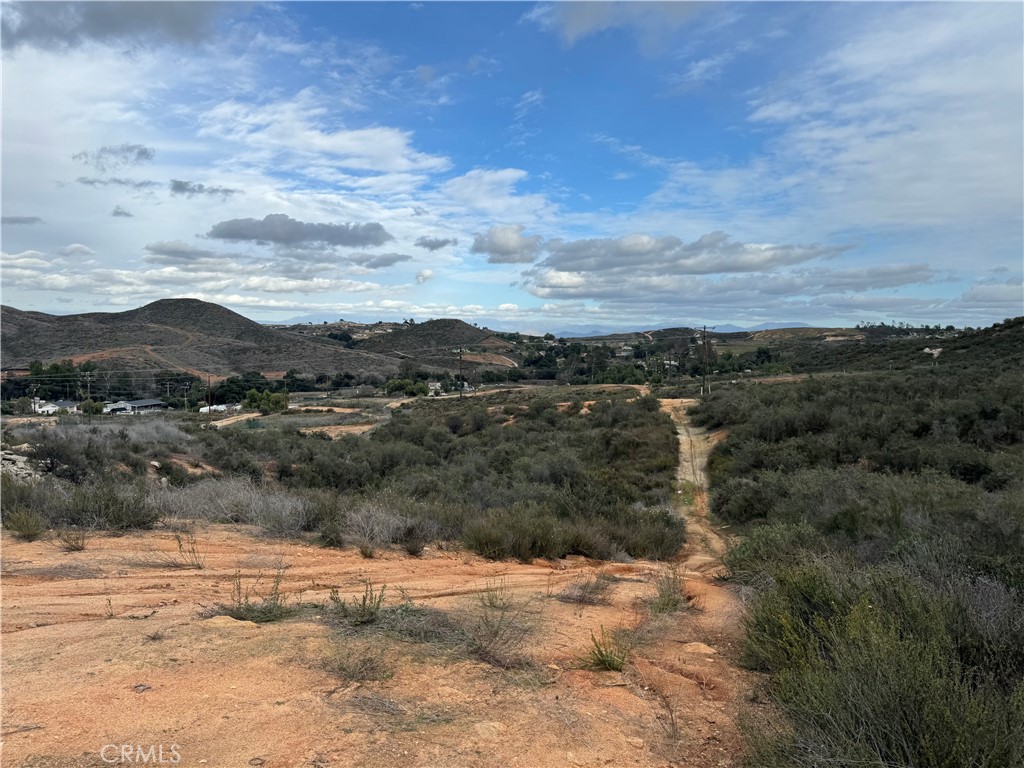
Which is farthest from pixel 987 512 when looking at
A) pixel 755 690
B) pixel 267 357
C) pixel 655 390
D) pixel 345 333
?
pixel 345 333

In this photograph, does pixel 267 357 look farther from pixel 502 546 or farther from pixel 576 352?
pixel 502 546

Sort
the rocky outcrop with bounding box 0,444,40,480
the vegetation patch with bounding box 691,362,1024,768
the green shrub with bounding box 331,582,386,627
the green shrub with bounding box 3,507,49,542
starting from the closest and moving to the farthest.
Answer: the vegetation patch with bounding box 691,362,1024,768 < the green shrub with bounding box 331,582,386,627 < the green shrub with bounding box 3,507,49,542 < the rocky outcrop with bounding box 0,444,40,480

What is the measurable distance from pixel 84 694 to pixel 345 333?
116393mm

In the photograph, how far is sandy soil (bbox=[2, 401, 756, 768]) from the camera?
10.6 ft

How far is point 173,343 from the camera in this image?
262 ft

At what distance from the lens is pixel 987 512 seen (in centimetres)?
691

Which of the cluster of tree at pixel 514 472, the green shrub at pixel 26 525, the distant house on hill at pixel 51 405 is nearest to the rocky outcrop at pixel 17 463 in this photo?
the cluster of tree at pixel 514 472

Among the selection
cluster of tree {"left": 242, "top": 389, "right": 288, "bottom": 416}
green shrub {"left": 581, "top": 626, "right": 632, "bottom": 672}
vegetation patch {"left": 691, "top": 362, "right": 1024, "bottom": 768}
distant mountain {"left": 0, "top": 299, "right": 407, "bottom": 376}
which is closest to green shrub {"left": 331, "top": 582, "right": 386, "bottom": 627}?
green shrub {"left": 581, "top": 626, "right": 632, "bottom": 672}

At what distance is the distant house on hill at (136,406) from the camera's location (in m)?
54.7
